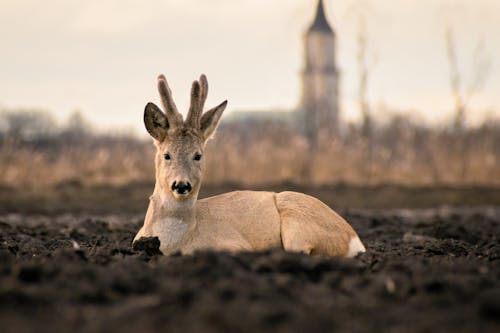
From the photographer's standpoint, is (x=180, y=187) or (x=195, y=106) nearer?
(x=180, y=187)

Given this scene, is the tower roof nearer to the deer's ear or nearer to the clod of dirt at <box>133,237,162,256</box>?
the deer's ear

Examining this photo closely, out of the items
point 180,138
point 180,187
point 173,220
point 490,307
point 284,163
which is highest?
point 180,138

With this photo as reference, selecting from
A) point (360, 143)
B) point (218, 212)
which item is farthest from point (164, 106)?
point (360, 143)

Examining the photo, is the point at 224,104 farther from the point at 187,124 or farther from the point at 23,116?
the point at 23,116

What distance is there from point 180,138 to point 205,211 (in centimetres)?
73

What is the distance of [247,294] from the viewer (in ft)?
13.7

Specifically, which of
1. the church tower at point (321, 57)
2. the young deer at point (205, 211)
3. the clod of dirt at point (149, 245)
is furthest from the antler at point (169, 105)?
the church tower at point (321, 57)

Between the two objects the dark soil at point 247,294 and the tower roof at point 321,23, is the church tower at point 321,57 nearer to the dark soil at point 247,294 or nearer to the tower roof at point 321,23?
the tower roof at point 321,23

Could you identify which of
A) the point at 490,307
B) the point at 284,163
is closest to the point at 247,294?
the point at 490,307

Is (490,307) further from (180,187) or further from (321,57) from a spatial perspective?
(321,57)

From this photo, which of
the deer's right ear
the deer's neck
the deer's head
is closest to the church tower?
the deer's head

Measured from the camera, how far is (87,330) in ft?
11.3

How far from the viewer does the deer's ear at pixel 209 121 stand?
6.88 metres

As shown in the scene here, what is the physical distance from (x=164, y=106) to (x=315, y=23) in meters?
64.9
